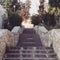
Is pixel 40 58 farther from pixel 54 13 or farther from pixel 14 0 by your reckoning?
pixel 14 0

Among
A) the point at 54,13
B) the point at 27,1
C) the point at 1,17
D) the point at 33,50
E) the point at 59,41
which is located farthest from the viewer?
the point at 27,1

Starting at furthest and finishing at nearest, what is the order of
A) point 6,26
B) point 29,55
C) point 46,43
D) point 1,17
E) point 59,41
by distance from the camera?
point 6,26 < point 1,17 < point 46,43 < point 29,55 < point 59,41

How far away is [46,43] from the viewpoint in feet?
47.1

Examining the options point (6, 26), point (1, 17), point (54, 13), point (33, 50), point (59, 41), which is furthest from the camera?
point (54, 13)

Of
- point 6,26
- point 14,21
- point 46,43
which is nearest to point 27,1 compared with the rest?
point 14,21

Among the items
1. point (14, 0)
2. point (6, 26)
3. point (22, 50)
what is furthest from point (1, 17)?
point (14, 0)

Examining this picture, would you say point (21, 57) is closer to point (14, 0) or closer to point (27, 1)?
point (14, 0)

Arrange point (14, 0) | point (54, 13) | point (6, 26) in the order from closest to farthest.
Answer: point (6, 26) < point (54, 13) < point (14, 0)

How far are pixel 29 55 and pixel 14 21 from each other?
15712 mm

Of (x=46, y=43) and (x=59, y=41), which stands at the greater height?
(x=59, y=41)

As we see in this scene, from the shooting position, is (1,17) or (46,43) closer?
(46,43)

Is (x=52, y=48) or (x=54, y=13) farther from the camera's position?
(x=54, y=13)

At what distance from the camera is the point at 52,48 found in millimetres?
12203

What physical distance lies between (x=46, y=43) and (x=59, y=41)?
4.14 m
